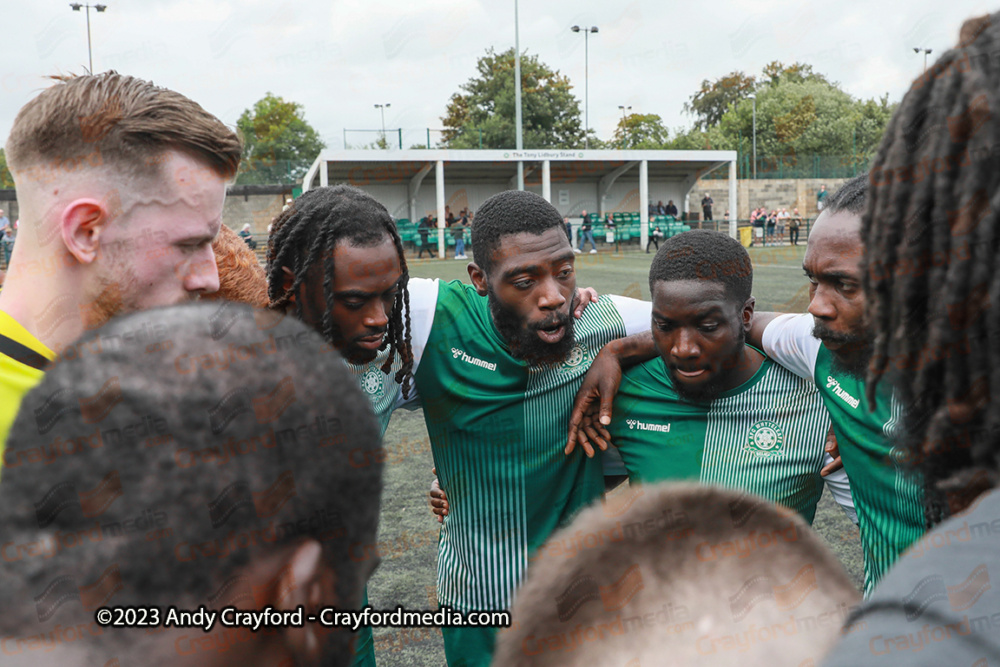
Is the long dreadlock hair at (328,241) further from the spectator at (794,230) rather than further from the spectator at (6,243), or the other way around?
the spectator at (794,230)

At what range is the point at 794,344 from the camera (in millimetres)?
2725

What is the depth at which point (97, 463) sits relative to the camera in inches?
31.9

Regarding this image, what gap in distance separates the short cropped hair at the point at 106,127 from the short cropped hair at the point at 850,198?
194cm

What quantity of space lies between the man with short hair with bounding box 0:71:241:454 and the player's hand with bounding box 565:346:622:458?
1.48m

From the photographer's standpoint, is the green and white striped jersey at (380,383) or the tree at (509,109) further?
the tree at (509,109)

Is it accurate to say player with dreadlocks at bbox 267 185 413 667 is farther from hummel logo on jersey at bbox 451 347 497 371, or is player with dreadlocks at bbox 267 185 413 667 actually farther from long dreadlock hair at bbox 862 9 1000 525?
long dreadlock hair at bbox 862 9 1000 525

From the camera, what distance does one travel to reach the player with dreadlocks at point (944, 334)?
1.96 ft

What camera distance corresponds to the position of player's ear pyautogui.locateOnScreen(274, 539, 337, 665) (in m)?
0.88

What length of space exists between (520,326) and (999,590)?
2.32 meters

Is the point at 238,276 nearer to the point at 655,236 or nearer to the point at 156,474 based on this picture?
the point at 156,474

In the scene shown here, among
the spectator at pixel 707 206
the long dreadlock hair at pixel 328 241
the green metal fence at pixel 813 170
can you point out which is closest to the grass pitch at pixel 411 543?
the long dreadlock hair at pixel 328 241

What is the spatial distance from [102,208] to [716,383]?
207 centimetres

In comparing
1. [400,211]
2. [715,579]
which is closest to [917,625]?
[715,579]

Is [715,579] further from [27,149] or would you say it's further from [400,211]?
[400,211]
